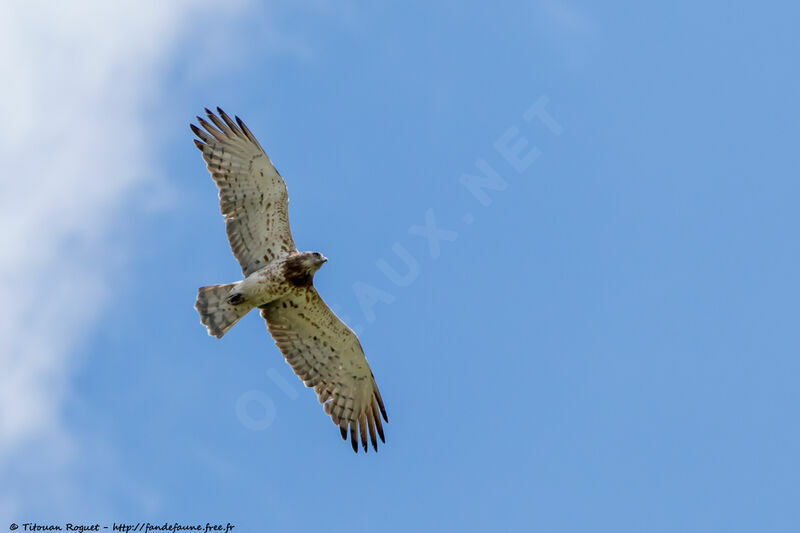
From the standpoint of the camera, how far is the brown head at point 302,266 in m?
15.0

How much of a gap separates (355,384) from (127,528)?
386cm

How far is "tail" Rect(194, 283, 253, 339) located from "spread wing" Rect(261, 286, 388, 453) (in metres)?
0.74

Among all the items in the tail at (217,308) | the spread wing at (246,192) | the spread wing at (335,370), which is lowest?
the spread wing at (335,370)

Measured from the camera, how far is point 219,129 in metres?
15.2

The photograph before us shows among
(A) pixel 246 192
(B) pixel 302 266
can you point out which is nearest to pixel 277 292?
(B) pixel 302 266

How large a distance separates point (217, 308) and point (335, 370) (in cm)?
210

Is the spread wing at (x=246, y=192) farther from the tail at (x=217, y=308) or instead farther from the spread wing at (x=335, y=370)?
the spread wing at (x=335, y=370)

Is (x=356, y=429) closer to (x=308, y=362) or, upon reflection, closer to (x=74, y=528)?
(x=308, y=362)

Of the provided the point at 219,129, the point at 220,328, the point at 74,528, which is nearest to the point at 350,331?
the point at 220,328

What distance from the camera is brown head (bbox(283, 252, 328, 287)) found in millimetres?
14961

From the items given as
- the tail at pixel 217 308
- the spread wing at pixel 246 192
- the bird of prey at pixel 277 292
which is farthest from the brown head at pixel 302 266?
the tail at pixel 217 308

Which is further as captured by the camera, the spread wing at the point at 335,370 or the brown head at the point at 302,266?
the spread wing at the point at 335,370

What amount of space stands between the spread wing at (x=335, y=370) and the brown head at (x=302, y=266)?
800mm

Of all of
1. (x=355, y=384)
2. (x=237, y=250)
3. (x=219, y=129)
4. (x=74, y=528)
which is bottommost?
(x=74, y=528)
